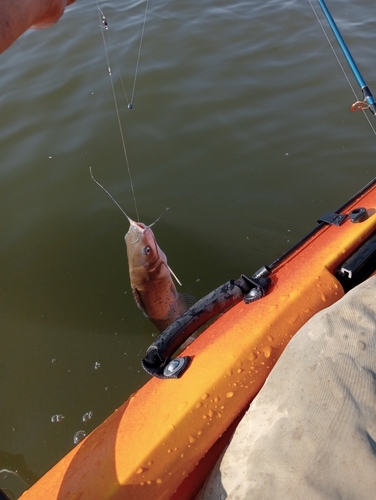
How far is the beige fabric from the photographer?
1.34 metres

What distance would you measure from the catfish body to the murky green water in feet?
1.13

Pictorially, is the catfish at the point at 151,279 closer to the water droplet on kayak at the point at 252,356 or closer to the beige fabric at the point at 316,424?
the water droplet on kayak at the point at 252,356

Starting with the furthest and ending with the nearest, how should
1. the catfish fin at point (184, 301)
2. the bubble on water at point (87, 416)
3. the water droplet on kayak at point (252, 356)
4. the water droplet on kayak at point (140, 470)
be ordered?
the catfish fin at point (184, 301) → the bubble on water at point (87, 416) → the water droplet on kayak at point (252, 356) → the water droplet on kayak at point (140, 470)

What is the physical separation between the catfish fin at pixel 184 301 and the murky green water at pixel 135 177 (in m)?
0.31

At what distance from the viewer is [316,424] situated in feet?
4.84

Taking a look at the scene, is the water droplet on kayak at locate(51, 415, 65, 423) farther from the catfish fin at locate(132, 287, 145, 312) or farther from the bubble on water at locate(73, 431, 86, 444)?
the catfish fin at locate(132, 287, 145, 312)

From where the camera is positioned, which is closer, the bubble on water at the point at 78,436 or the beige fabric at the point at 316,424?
the beige fabric at the point at 316,424

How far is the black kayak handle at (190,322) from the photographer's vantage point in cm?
204

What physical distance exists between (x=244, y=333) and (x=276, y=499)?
2.69ft

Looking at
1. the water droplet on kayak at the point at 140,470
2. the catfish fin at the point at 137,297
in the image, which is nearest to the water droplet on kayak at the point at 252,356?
the water droplet on kayak at the point at 140,470

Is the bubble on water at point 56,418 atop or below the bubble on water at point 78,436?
atop

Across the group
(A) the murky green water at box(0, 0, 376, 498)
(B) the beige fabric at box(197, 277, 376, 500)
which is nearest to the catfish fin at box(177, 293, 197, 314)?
(A) the murky green water at box(0, 0, 376, 498)

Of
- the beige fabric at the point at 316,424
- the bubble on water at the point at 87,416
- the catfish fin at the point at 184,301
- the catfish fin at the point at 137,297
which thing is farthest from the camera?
the catfish fin at the point at 184,301

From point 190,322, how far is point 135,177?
3022 mm
